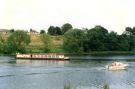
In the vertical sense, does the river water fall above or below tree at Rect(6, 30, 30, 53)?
below

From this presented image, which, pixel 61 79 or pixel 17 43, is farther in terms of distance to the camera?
pixel 17 43

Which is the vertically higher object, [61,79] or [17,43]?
[17,43]

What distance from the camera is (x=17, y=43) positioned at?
632 ft

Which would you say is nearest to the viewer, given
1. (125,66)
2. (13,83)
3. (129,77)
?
(13,83)

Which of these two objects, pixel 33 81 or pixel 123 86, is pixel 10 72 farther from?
pixel 123 86

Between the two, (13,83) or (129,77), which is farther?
(129,77)

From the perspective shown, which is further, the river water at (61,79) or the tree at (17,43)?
the tree at (17,43)

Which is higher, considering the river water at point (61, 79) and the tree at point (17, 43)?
the tree at point (17, 43)

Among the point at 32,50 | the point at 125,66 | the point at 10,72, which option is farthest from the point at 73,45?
the point at 10,72

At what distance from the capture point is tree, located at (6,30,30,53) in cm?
A: 19150

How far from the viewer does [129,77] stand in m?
96.7

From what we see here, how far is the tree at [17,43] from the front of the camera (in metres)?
192

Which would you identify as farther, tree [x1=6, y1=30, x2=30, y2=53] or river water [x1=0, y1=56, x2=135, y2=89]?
tree [x1=6, y1=30, x2=30, y2=53]

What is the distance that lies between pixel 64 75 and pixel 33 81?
41.8 ft
